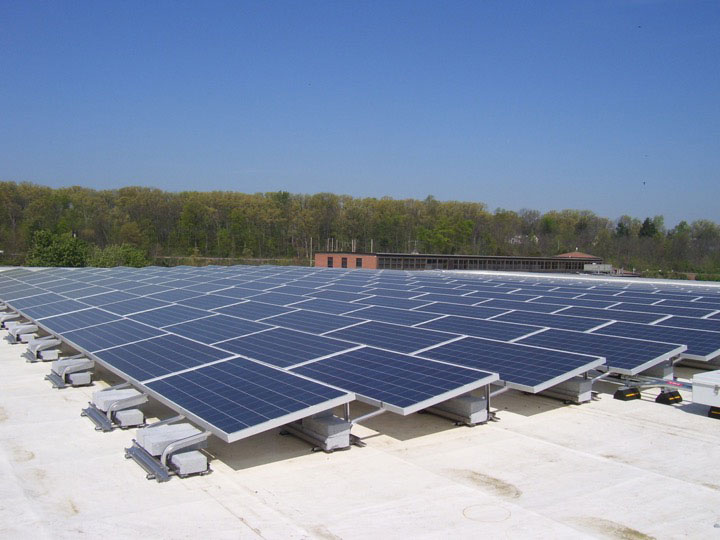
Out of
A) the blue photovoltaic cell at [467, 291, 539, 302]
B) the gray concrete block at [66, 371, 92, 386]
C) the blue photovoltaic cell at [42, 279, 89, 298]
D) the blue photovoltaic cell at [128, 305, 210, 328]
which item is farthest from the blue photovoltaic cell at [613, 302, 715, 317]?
the blue photovoltaic cell at [42, 279, 89, 298]

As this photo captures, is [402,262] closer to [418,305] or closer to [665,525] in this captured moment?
[418,305]

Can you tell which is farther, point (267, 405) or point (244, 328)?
point (244, 328)

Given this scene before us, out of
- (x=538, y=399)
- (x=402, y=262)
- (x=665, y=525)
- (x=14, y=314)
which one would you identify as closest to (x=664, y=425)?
(x=538, y=399)

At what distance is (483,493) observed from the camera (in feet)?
32.9

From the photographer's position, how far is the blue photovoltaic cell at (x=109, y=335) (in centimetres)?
1862

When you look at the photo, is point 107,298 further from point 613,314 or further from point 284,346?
A: point 613,314

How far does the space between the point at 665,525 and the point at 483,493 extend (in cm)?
270

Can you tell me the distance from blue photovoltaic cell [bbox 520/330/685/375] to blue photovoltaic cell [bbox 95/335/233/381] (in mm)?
9075

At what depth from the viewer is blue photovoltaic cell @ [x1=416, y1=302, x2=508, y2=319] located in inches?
897

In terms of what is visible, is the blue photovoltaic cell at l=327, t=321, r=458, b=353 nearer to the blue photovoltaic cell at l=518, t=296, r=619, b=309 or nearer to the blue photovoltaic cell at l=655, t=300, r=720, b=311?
the blue photovoltaic cell at l=518, t=296, r=619, b=309

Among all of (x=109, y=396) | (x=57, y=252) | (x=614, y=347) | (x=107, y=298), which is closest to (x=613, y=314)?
(x=614, y=347)

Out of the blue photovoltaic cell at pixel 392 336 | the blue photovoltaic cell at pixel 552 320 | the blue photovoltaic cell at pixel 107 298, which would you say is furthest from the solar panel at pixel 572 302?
the blue photovoltaic cell at pixel 107 298

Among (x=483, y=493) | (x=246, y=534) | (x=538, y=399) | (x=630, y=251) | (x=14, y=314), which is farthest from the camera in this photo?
(x=630, y=251)

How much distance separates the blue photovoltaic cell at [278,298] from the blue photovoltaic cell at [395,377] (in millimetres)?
12811
